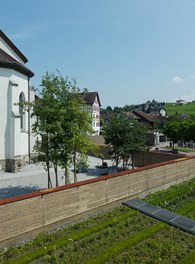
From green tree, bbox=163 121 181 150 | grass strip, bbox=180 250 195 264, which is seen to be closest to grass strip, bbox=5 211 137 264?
grass strip, bbox=180 250 195 264

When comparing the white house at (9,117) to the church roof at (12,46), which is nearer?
the white house at (9,117)

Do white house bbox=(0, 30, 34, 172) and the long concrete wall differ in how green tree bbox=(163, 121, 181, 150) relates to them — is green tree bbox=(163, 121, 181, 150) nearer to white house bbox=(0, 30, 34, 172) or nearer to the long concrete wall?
white house bbox=(0, 30, 34, 172)

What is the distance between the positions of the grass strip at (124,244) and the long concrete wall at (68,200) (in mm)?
2287

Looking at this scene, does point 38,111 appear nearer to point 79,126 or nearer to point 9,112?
point 79,126

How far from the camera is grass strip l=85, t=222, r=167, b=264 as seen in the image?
6.40m

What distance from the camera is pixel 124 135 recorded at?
1845cm

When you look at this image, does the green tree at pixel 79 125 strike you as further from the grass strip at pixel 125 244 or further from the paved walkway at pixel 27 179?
the grass strip at pixel 125 244

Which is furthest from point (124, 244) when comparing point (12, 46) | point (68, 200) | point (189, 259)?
point (12, 46)

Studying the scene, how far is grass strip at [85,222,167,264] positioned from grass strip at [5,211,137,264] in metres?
1.09

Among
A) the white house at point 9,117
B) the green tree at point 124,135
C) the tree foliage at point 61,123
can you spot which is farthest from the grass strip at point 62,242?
the white house at point 9,117

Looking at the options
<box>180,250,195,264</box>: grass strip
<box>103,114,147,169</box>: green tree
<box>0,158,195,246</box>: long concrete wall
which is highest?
<box>103,114,147,169</box>: green tree

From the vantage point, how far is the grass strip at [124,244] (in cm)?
640

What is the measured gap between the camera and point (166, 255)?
6.64m

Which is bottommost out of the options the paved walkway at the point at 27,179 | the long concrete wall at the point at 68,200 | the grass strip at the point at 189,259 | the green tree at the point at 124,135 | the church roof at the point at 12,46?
the grass strip at the point at 189,259
